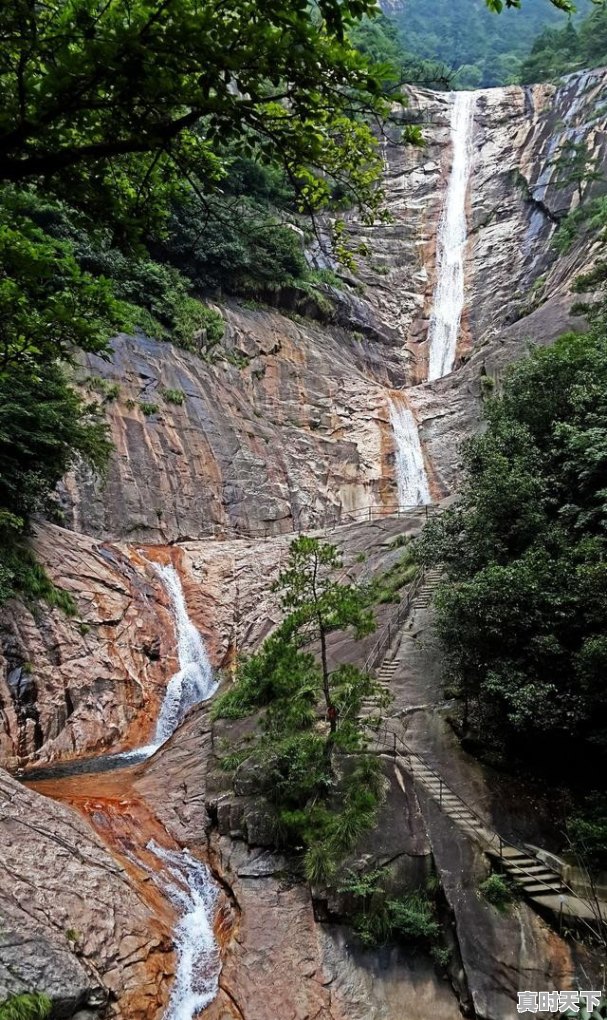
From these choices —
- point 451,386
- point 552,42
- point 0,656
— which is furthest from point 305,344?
point 552,42

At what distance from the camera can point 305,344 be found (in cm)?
2922

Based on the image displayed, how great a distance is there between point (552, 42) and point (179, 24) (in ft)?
188

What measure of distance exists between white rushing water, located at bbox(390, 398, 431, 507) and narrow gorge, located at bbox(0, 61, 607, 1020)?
0.14 metres

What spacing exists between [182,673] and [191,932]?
27.1 ft

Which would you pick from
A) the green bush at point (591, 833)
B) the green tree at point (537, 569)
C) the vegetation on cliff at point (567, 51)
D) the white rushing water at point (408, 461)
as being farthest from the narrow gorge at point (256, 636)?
the vegetation on cliff at point (567, 51)

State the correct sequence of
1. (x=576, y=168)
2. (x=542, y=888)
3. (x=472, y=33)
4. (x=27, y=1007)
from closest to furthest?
(x=27, y=1007) < (x=542, y=888) < (x=576, y=168) < (x=472, y=33)

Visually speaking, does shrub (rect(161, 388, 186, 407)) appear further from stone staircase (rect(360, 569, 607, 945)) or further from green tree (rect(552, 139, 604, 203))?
green tree (rect(552, 139, 604, 203))

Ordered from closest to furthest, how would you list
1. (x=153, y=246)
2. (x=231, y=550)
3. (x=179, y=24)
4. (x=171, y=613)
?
(x=179, y=24) < (x=171, y=613) < (x=231, y=550) < (x=153, y=246)

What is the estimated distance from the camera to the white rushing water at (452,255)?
33822 mm

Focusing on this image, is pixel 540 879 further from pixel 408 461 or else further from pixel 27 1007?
pixel 408 461

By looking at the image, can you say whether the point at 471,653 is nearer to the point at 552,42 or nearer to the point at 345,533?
the point at 345,533

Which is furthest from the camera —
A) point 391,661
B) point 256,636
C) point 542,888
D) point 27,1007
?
point 256,636

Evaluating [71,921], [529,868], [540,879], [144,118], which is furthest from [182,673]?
[144,118]

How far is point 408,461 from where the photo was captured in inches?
1045
